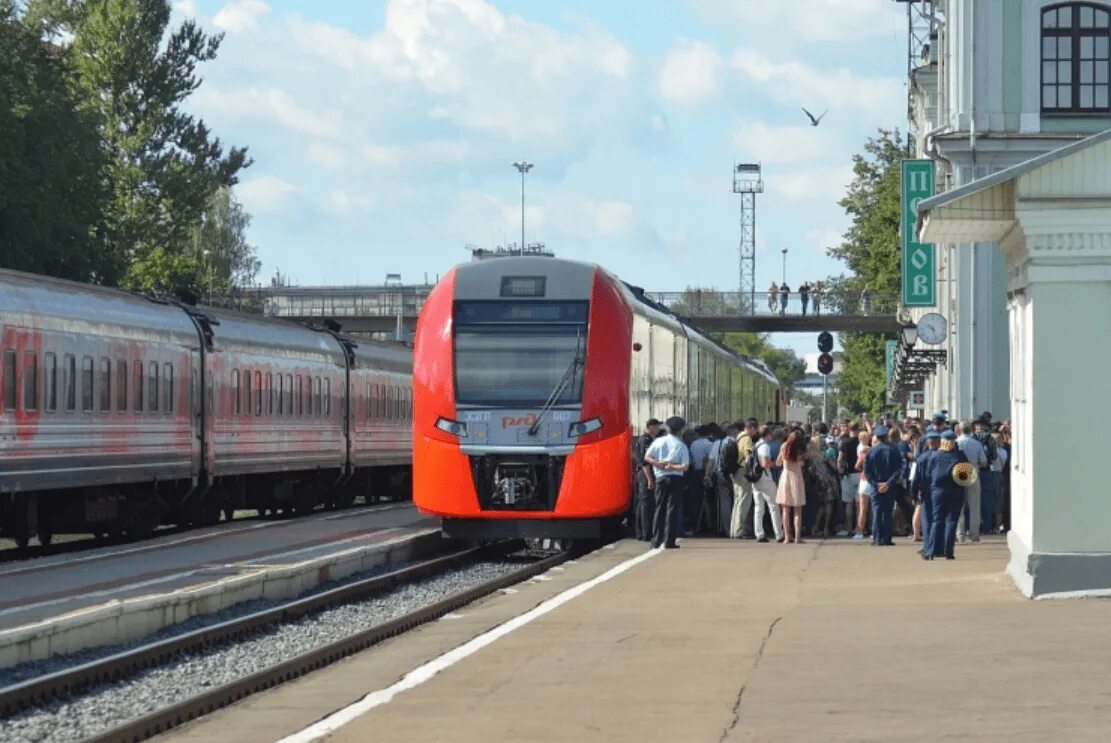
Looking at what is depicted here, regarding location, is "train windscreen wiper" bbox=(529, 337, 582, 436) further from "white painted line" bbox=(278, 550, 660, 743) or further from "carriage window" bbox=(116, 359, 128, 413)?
"carriage window" bbox=(116, 359, 128, 413)

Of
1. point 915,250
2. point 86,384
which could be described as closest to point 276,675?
point 86,384

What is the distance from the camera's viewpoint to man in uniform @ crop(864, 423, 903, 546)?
2788cm

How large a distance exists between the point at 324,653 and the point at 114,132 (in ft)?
227

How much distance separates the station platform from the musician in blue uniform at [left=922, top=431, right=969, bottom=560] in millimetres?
2887

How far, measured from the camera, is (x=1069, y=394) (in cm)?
1853

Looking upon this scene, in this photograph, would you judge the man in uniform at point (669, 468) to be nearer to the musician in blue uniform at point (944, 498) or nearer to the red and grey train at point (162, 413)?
the musician in blue uniform at point (944, 498)

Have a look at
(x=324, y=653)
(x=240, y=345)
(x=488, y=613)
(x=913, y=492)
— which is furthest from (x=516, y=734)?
(x=240, y=345)

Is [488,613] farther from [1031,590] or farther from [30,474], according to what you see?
[30,474]

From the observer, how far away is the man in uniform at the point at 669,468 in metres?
26.3

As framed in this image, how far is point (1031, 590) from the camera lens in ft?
60.9

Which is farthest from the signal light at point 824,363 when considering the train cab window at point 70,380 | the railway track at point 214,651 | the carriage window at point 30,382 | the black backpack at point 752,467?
the carriage window at point 30,382

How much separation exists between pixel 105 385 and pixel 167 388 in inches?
117

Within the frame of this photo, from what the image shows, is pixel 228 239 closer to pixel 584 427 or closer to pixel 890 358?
pixel 890 358

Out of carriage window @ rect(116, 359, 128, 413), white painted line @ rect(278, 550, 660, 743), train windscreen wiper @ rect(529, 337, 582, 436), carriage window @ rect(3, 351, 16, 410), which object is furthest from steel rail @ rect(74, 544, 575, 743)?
carriage window @ rect(116, 359, 128, 413)
